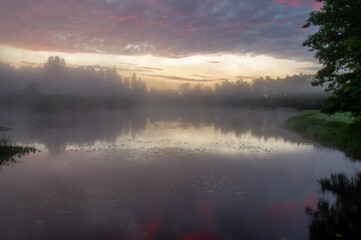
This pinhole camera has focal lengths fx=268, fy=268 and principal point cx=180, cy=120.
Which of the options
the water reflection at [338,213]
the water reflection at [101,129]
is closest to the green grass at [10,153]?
the water reflection at [101,129]

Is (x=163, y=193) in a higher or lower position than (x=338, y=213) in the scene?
lower

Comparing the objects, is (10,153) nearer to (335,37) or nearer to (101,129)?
(101,129)

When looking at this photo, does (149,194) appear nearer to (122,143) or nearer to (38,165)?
(38,165)

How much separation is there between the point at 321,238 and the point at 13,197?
48.1 feet

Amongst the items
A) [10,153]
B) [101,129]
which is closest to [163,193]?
[10,153]

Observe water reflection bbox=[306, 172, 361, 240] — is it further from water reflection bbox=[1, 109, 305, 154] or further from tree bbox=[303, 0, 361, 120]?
water reflection bbox=[1, 109, 305, 154]

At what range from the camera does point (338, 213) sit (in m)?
11.9

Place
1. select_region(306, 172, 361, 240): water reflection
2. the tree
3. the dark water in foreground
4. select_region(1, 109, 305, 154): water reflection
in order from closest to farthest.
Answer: select_region(306, 172, 361, 240): water reflection < the dark water in foreground < the tree < select_region(1, 109, 305, 154): water reflection

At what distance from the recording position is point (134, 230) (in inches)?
416

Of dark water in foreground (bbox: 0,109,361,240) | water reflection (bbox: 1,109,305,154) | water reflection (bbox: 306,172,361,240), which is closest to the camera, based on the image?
water reflection (bbox: 306,172,361,240)

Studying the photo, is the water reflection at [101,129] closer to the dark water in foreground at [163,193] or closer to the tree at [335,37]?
the dark water in foreground at [163,193]

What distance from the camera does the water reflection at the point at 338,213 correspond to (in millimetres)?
10007

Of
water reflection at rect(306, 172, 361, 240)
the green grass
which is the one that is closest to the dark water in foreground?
water reflection at rect(306, 172, 361, 240)

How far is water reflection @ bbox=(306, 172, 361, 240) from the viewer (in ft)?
32.8
